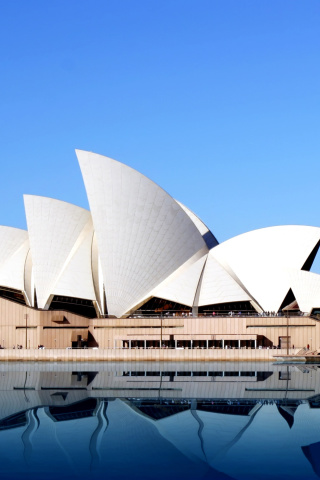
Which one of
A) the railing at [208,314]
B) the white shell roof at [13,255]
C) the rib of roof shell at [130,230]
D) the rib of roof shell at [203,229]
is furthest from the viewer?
the rib of roof shell at [203,229]

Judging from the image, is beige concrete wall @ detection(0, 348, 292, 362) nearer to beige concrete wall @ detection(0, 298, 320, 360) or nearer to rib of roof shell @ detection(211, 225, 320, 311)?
beige concrete wall @ detection(0, 298, 320, 360)

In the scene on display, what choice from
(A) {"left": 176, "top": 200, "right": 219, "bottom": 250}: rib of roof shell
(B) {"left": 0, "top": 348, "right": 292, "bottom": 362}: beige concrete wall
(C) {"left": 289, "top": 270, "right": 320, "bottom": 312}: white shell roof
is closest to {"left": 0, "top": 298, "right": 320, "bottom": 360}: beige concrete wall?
(C) {"left": 289, "top": 270, "right": 320, "bottom": 312}: white shell roof

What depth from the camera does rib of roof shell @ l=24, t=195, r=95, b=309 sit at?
5566 centimetres

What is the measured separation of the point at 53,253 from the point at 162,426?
3376 centimetres

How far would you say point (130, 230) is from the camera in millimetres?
54188

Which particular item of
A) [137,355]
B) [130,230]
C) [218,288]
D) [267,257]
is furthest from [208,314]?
[130,230]

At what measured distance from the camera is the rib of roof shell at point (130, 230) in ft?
176

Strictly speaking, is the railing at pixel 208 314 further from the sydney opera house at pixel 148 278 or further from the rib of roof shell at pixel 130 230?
the rib of roof shell at pixel 130 230

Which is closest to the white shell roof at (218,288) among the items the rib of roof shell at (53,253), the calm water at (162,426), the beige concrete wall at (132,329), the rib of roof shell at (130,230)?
the beige concrete wall at (132,329)

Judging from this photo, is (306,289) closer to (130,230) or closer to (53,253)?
(130,230)

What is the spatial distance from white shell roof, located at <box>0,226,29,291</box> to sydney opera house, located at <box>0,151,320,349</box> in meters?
0.88

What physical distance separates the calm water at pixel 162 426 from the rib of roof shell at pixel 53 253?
17384 mm

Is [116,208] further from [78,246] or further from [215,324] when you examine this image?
[215,324]

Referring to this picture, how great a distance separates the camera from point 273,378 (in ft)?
119
